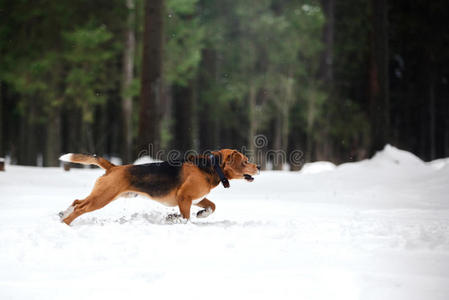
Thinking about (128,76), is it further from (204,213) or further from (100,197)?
(100,197)

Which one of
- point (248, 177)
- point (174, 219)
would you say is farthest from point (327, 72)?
point (174, 219)

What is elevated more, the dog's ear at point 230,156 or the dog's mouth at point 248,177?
the dog's ear at point 230,156

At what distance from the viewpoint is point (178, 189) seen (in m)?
6.05

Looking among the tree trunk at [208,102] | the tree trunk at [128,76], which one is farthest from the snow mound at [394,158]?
the tree trunk at [208,102]

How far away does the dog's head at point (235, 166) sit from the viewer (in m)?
6.27

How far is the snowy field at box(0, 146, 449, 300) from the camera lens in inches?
136

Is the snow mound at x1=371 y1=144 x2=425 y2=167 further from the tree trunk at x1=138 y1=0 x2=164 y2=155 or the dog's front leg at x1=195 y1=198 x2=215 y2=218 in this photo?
the dog's front leg at x1=195 y1=198 x2=215 y2=218

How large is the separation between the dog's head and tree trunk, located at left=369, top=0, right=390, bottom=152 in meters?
8.61

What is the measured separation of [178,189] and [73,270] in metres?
2.28

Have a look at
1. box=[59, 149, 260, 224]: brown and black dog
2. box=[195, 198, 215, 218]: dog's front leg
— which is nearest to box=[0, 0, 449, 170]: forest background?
box=[195, 198, 215, 218]: dog's front leg

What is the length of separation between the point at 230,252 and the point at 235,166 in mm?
1861

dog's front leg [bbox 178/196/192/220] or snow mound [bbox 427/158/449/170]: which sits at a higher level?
dog's front leg [bbox 178/196/192/220]

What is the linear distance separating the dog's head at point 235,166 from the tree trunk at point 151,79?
23.7 ft

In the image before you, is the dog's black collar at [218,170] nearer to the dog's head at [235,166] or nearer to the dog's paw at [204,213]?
the dog's head at [235,166]
